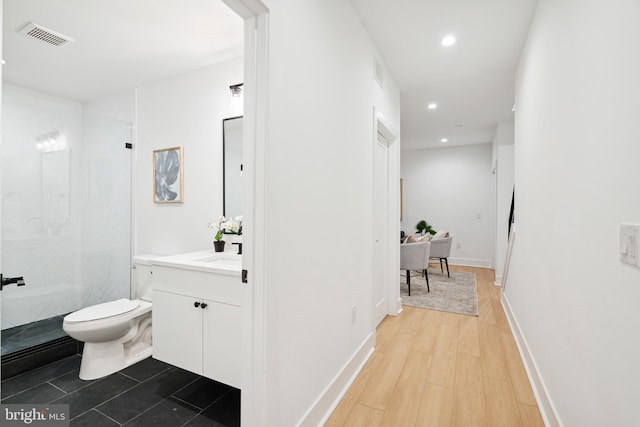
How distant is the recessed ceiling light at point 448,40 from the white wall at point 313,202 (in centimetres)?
71

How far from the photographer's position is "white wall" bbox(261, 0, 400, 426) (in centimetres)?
146

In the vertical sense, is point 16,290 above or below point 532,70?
below

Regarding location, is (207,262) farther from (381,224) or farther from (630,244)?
(630,244)

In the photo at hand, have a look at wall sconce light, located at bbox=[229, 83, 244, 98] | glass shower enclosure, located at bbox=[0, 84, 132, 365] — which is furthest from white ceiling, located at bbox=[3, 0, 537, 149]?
glass shower enclosure, located at bbox=[0, 84, 132, 365]

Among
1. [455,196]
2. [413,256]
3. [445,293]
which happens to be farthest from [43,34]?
[455,196]

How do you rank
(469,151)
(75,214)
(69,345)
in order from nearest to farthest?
(69,345) < (75,214) < (469,151)

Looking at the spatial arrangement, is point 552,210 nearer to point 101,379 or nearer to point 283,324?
point 283,324

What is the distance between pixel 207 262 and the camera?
7.33 ft

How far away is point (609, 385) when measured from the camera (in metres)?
1.11

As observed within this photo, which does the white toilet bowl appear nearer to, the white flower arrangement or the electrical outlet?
the white flower arrangement

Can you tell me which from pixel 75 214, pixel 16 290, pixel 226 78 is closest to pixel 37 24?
pixel 226 78

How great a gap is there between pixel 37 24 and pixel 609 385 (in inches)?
147

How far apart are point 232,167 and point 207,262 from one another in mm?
911

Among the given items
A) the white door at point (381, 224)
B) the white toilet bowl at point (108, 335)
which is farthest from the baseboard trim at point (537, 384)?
the white toilet bowl at point (108, 335)
